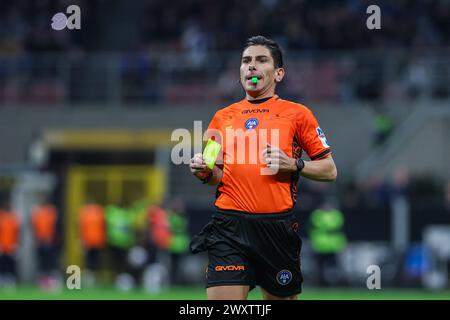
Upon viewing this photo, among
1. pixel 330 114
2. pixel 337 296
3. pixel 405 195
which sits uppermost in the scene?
pixel 330 114

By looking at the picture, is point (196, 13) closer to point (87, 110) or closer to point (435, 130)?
point (87, 110)

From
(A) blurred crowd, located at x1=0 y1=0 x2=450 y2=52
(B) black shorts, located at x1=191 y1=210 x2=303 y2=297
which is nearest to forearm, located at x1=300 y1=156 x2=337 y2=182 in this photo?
(B) black shorts, located at x1=191 y1=210 x2=303 y2=297

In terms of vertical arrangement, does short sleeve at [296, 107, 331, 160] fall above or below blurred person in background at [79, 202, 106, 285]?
above

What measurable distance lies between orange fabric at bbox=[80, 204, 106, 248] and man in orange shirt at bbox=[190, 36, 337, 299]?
1470 centimetres

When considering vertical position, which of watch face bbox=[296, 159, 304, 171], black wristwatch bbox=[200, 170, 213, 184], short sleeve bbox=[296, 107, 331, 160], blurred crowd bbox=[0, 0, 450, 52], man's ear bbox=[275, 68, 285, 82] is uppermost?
blurred crowd bbox=[0, 0, 450, 52]

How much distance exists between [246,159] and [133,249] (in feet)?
48.0

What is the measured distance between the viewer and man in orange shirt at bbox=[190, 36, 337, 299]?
731 centimetres

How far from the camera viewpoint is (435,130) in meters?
24.3

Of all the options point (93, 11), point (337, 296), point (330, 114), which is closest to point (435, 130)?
point (330, 114)

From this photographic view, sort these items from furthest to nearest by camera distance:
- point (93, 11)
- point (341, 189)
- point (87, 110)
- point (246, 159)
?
point (93, 11) < point (87, 110) < point (341, 189) < point (246, 159)

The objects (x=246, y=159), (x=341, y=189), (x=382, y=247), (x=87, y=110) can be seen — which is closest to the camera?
(x=246, y=159)

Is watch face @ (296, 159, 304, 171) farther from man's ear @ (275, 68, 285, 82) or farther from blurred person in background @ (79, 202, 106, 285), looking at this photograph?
blurred person in background @ (79, 202, 106, 285)

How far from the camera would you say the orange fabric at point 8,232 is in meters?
22.6

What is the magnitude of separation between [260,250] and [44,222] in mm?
15852
